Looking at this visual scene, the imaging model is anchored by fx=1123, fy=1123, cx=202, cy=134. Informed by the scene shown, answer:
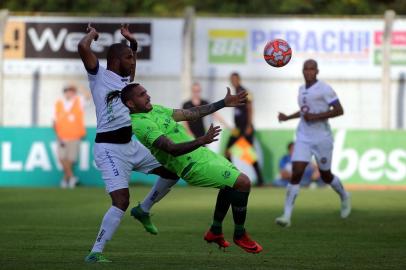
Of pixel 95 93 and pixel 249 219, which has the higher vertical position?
pixel 95 93

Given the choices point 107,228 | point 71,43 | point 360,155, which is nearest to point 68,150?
point 360,155

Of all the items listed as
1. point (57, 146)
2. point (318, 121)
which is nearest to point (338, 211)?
point (318, 121)

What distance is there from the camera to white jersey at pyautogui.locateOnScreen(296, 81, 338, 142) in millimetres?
16734

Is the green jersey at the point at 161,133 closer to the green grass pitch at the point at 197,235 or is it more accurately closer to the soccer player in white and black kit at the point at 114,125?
the soccer player in white and black kit at the point at 114,125

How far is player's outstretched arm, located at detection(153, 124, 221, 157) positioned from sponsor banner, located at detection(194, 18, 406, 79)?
789 inches

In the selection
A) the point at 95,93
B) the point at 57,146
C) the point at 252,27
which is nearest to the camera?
the point at 95,93

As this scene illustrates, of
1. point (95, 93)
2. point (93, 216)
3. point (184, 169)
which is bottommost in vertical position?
point (93, 216)

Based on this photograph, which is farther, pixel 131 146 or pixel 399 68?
pixel 399 68

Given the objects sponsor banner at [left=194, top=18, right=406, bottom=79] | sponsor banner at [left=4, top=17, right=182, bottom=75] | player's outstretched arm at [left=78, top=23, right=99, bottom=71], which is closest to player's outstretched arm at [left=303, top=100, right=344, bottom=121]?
player's outstretched arm at [left=78, top=23, right=99, bottom=71]

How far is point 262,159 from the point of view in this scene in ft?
85.0

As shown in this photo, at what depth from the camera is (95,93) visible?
11922mm

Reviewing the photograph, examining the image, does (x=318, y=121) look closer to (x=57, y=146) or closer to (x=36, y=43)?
(x=57, y=146)

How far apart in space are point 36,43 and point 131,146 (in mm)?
19585

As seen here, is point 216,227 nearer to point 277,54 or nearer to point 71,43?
point 277,54
